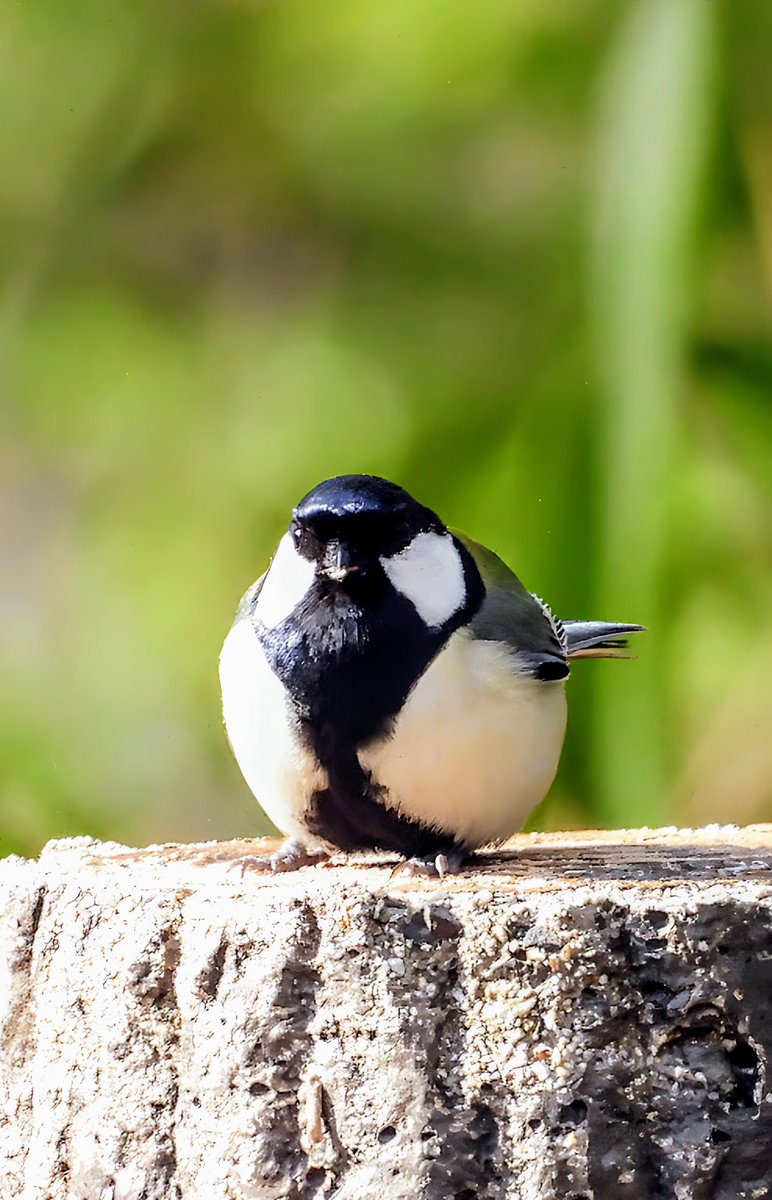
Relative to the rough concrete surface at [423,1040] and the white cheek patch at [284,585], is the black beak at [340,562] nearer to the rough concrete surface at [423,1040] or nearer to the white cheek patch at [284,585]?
the white cheek patch at [284,585]

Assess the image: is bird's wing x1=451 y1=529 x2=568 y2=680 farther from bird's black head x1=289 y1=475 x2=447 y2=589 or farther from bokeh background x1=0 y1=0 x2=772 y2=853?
bokeh background x1=0 y1=0 x2=772 y2=853

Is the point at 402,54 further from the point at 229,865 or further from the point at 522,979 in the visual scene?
the point at 522,979

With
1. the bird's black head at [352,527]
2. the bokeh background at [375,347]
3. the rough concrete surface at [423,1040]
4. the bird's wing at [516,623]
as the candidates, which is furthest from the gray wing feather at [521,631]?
the bokeh background at [375,347]

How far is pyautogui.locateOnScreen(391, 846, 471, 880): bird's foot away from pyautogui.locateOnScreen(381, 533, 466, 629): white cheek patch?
221 millimetres

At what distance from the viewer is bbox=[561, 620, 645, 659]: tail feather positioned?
1839 millimetres

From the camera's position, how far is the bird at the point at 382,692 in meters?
1.30

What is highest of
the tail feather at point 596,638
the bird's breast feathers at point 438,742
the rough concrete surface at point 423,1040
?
the tail feather at point 596,638

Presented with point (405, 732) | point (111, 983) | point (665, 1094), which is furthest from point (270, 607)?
point (665, 1094)

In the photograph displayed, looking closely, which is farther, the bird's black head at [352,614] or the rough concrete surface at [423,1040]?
the bird's black head at [352,614]

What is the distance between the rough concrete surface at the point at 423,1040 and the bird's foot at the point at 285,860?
0.16 m

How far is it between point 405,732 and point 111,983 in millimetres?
337

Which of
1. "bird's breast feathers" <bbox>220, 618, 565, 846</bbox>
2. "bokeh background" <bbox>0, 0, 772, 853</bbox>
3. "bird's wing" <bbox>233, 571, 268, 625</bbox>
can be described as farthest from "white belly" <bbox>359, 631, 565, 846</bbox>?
"bokeh background" <bbox>0, 0, 772, 853</bbox>

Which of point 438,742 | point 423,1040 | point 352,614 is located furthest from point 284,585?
Result: point 423,1040

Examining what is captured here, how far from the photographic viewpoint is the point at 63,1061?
4.09 ft
